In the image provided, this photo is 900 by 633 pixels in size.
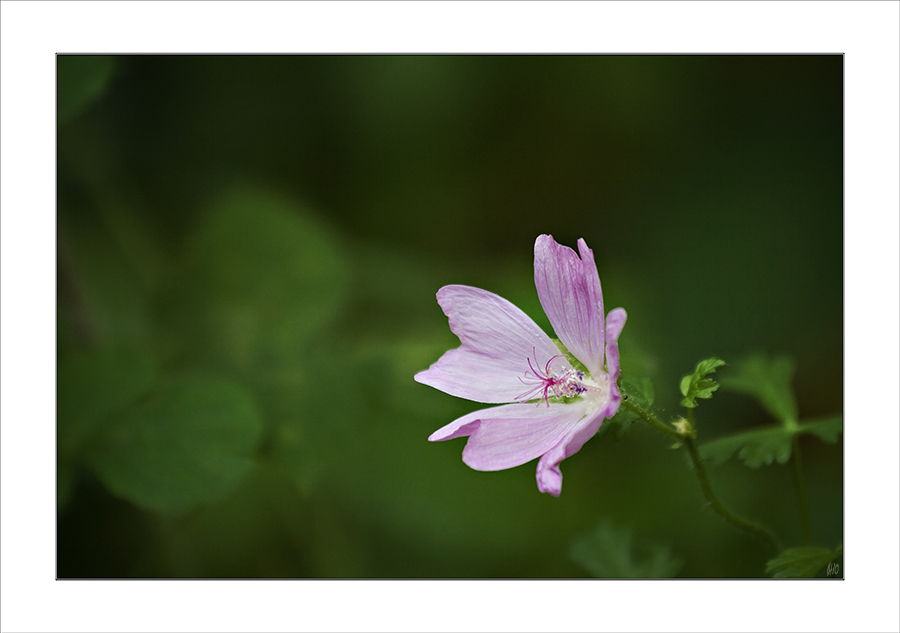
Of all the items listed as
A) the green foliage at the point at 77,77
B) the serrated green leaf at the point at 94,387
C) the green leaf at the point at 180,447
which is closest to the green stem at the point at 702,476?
the green leaf at the point at 180,447

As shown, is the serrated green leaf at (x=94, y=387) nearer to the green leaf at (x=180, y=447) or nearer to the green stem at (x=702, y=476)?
the green leaf at (x=180, y=447)

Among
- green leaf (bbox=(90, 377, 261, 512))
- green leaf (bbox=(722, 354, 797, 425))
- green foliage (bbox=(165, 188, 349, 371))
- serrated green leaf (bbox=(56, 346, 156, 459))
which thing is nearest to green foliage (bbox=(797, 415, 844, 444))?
green leaf (bbox=(722, 354, 797, 425))

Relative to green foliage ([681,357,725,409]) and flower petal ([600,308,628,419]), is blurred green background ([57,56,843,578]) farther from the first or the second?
flower petal ([600,308,628,419])

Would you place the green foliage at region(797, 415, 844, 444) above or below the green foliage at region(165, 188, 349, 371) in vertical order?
below

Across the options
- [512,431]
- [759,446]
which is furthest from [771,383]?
[512,431]

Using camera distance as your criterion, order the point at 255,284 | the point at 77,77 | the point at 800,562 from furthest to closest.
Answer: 1. the point at 255,284
2. the point at 77,77
3. the point at 800,562

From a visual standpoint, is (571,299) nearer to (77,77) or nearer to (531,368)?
(531,368)
